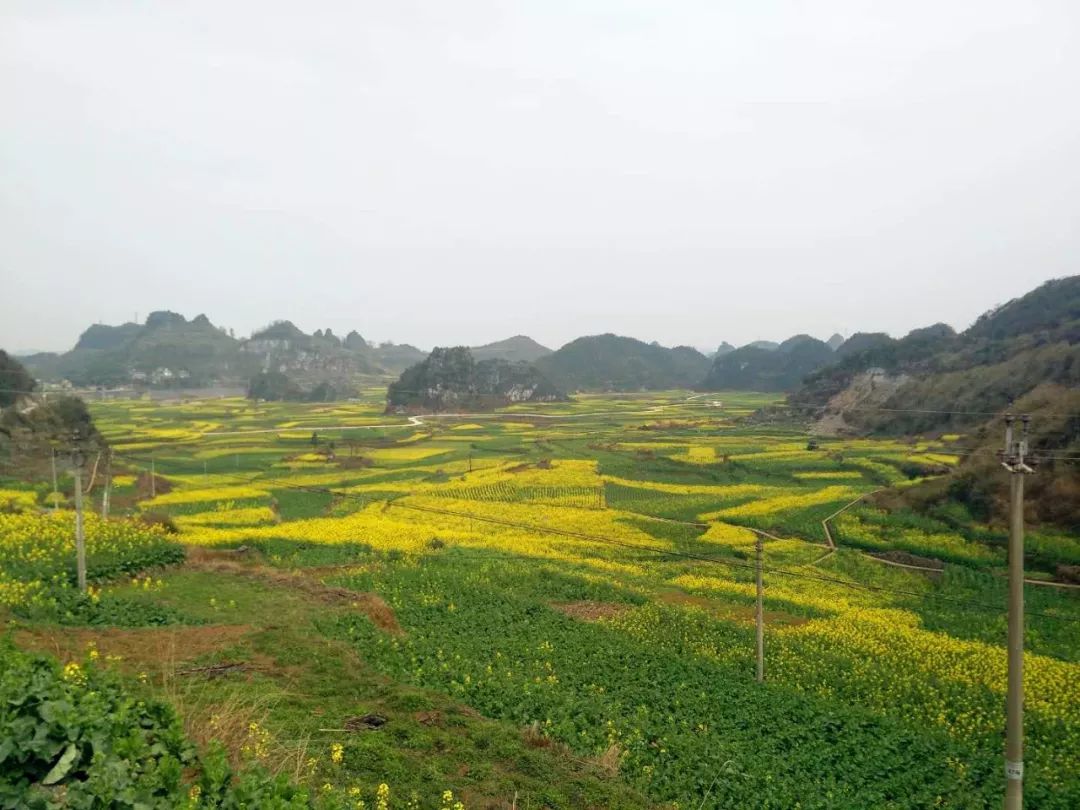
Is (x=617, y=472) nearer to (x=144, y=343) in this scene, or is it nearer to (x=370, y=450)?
(x=370, y=450)

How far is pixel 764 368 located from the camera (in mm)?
132250

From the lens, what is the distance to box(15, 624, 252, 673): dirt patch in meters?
10.8

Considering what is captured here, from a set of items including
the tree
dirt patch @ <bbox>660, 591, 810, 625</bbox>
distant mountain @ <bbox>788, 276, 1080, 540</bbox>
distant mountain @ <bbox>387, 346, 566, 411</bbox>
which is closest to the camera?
dirt patch @ <bbox>660, 591, 810, 625</bbox>

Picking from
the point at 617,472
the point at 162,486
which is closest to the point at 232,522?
the point at 162,486

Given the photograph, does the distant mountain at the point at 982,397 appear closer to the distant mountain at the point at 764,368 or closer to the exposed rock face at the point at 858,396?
the exposed rock face at the point at 858,396

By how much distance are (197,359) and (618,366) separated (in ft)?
275

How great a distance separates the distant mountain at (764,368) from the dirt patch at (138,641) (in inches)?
4776

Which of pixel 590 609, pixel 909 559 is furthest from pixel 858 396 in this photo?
pixel 590 609

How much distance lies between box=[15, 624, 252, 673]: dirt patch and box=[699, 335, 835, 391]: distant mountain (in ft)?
398

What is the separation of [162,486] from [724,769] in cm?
3594

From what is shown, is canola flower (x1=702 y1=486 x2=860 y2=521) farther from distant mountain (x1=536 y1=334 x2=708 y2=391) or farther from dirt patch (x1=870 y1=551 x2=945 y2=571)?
distant mountain (x1=536 y1=334 x2=708 y2=391)

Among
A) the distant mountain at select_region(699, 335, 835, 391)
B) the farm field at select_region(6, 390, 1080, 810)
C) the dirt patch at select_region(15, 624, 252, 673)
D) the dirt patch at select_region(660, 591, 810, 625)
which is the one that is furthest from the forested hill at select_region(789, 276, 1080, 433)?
the distant mountain at select_region(699, 335, 835, 391)

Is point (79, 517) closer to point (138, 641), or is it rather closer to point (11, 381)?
point (138, 641)

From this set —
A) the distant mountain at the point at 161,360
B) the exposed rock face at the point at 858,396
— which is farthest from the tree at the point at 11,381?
the exposed rock face at the point at 858,396
